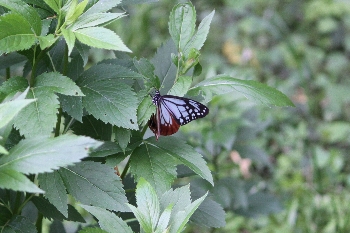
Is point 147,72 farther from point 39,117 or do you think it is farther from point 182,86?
point 39,117

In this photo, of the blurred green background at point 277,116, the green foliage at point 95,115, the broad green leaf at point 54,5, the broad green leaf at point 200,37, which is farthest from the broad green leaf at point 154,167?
the blurred green background at point 277,116

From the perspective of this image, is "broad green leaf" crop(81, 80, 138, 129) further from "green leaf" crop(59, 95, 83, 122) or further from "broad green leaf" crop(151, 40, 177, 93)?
"broad green leaf" crop(151, 40, 177, 93)

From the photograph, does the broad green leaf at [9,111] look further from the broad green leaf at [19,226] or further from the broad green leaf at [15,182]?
the broad green leaf at [19,226]

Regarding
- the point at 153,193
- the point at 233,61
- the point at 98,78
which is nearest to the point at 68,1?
the point at 98,78


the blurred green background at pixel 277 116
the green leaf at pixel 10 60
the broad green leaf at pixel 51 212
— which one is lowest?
the blurred green background at pixel 277 116

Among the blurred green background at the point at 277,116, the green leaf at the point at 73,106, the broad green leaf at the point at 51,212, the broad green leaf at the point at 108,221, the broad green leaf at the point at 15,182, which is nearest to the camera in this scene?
the broad green leaf at the point at 15,182
